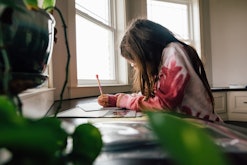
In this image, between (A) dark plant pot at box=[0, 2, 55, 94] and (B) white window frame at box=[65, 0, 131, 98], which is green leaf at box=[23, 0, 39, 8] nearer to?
(A) dark plant pot at box=[0, 2, 55, 94]

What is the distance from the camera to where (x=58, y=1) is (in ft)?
5.39

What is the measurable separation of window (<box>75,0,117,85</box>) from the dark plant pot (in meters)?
1.82

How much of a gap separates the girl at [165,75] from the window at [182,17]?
2.29 meters

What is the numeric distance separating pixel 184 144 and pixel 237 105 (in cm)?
340

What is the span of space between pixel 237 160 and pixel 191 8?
378cm

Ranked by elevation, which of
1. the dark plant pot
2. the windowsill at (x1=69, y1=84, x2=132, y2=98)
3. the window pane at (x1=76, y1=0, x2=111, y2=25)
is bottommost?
the windowsill at (x1=69, y1=84, x2=132, y2=98)

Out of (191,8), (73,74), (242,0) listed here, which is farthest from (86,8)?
(242,0)

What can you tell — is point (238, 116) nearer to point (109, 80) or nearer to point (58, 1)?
point (109, 80)

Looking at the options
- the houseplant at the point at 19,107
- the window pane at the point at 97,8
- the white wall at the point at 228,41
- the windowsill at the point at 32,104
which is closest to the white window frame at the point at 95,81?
the window pane at the point at 97,8

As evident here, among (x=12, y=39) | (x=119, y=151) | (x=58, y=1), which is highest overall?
(x=58, y=1)

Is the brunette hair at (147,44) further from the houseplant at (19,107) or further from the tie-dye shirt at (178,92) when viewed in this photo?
the houseplant at (19,107)

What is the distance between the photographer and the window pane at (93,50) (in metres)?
2.17

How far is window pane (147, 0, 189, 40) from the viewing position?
333 centimetres

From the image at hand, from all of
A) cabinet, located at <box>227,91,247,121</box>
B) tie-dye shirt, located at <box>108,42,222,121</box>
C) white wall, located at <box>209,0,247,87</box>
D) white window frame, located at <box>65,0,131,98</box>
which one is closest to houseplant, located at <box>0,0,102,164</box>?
tie-dye shirt, located at <box>108,42,222,121</box>
